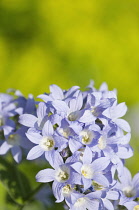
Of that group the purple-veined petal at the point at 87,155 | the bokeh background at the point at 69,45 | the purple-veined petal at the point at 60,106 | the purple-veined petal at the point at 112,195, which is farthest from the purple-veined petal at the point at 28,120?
the bokeh background at the point at 69,45

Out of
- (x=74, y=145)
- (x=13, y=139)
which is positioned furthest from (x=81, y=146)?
(x=13, y=139)

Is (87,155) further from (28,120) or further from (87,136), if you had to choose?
(28,120)

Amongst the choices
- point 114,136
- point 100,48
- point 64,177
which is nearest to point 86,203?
point 64,177

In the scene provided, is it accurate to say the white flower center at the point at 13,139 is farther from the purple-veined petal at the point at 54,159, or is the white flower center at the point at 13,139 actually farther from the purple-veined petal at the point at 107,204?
the purple-veined petal at the point at 107,204

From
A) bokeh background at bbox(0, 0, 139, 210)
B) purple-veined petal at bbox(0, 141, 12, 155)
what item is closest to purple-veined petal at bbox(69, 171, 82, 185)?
purple-veined petal at bbox(0, 141, 12, 155)

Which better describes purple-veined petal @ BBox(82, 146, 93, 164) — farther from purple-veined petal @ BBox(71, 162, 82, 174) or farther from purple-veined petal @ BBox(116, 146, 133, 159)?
purple-veined petal @ BBox(116, 146, 133, 159)

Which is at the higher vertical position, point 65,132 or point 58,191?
point 65,132

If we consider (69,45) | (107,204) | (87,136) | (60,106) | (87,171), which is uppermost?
(69,45)
